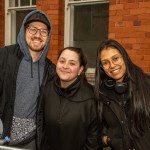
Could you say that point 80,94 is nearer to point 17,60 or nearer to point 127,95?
point 127,95

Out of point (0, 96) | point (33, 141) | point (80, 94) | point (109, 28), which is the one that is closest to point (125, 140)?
point (80, 94)

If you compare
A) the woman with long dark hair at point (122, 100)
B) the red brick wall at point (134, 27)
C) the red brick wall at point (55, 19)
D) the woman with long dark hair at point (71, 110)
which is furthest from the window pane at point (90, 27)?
the woman with long dark hair at point (122, 100)

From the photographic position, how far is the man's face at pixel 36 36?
2994mm

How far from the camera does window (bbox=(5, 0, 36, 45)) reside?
571 centimetres

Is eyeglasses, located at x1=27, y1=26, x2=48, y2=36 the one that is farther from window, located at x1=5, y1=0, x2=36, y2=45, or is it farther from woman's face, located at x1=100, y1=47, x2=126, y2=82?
window, located at x1=5, y1=0, x2=36, y2=45

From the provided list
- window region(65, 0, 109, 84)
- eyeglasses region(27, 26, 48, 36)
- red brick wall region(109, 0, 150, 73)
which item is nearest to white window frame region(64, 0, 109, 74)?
window region(65, 0, 109, 84)

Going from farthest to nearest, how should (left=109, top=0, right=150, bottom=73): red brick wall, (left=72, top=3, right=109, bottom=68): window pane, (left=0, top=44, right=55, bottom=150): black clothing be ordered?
(left=72, top=3, right=109, bottom=68): window pane, (left=109, top=0, right=150, bottom=73): red brick wall, (left=0, top=44, right=55, bottom=150): black clothing

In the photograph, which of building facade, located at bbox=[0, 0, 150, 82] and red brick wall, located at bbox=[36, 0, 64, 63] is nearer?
building facade, located at bbox=[0, 0, 150, 82]

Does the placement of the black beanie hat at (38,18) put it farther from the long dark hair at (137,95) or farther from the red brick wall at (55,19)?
the red brick wall at (55,19)

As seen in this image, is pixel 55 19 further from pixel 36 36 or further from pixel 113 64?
pixel 113 64

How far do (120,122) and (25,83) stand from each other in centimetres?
93

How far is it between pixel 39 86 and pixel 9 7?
3.14 m

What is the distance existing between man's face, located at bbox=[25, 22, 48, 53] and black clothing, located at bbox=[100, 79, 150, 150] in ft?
2.44

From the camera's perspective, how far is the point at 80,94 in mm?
2795
